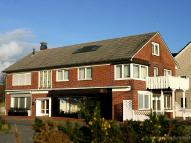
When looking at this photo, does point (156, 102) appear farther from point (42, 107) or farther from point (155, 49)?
point (42, 107)

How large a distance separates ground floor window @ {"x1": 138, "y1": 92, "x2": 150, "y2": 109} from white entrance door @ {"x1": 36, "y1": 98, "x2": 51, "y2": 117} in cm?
1179

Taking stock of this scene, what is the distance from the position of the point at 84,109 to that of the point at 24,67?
35.4m

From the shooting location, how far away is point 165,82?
36156 mm

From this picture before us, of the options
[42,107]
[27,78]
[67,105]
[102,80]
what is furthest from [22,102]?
[102,80]

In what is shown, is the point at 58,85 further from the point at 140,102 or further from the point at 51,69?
the point at 140,102

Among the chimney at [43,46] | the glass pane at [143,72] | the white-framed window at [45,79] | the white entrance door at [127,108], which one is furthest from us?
the chimney at [43,46]

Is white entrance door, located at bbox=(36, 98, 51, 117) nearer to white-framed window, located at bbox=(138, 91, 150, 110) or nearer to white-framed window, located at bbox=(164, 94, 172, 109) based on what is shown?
white-framed window, located at bbox=(138, 91, 150, 110)

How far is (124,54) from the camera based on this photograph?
3672cm

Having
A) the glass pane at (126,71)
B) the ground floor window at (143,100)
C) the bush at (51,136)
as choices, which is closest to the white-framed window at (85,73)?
the glass pane at (126,71)

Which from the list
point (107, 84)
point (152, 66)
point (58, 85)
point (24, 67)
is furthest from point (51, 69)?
point (152, 66)

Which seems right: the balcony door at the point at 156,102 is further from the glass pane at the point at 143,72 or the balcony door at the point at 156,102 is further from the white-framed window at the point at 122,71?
the white-framed window at the point at 122,71

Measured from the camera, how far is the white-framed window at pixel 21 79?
46.0 meters

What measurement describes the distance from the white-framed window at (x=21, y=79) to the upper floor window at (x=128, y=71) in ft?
44.0

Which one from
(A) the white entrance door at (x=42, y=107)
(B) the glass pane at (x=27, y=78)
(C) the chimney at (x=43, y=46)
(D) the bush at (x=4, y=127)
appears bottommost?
(D) the bush at (x=4, y=127)
